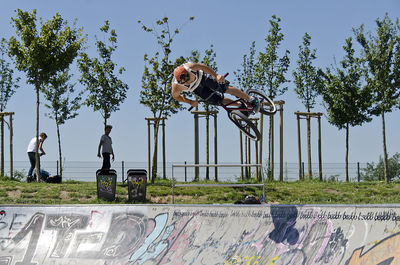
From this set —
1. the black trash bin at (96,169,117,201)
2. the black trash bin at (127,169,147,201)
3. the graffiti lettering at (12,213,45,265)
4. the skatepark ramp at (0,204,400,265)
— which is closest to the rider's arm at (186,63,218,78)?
the skatepark ramp at (0,204,400,265)

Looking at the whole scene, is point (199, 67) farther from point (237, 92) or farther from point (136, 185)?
point (136, 185)

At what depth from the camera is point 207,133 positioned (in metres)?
20.9

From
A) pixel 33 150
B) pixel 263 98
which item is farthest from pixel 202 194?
pixel 33 150

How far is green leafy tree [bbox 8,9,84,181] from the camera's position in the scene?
17.4 metres

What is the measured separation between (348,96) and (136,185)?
37.9 ft

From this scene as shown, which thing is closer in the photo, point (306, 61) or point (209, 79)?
point (209, 79)

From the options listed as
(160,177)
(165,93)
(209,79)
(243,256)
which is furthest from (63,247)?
(160,177)

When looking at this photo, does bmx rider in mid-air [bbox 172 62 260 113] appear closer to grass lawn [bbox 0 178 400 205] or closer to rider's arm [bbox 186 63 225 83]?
rider's arm [bbox 186 63 225 83]

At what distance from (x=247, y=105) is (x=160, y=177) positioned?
11.5 metres

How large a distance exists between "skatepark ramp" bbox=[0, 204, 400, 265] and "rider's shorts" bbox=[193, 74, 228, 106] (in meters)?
2.20

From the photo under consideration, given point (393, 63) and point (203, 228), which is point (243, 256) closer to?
point (203, 228)

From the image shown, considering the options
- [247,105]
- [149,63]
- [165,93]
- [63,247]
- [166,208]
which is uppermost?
[149,63]

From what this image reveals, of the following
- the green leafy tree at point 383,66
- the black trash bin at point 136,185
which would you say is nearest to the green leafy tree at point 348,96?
the green leafy tree at point 383,66

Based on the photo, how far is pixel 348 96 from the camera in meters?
21.1
